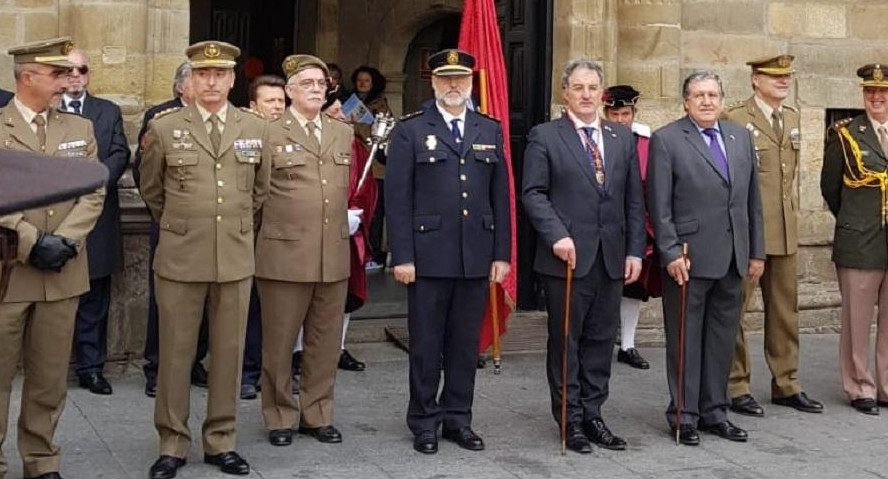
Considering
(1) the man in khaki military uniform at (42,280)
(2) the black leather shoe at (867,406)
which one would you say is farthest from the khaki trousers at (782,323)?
(1) the man in khaki military uniform at (42,280)

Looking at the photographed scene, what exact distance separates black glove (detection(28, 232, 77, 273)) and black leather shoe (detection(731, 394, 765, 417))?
3.83m

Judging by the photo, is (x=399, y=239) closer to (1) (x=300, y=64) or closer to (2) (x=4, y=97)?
(1) (x=300, y=64)

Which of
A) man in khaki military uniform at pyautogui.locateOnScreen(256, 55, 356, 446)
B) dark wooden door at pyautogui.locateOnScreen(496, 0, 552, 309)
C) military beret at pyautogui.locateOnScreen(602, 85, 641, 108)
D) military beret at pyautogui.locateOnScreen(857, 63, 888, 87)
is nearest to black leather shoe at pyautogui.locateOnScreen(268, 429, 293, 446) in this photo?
man in khaki military uniform at pyautogui.locateOnScreen(256, 55, 356, 446)

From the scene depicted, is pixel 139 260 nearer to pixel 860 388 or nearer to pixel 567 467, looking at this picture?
pixel 567 467

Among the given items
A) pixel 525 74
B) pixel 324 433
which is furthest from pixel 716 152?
pixel 525 74

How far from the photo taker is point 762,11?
33.7ft

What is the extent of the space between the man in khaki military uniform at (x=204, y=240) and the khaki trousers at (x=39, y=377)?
17.7 inches

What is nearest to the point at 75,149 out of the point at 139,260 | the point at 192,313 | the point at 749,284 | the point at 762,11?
the point at 192,313

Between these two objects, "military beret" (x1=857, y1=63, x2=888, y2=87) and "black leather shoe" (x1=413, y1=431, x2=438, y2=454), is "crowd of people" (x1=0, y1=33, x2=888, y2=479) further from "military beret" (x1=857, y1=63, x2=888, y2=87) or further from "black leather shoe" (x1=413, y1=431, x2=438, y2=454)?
"military beret" (x1=857, y1=63, x2=888, y2=87)

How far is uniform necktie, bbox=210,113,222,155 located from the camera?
615 cm

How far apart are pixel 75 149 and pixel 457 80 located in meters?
1.88

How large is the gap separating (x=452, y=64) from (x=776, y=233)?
2.25 metres

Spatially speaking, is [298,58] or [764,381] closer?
[298,58]

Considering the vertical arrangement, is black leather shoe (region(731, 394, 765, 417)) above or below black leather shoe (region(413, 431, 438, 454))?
above
